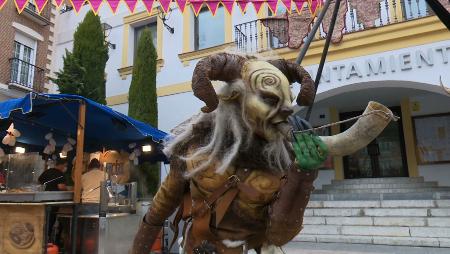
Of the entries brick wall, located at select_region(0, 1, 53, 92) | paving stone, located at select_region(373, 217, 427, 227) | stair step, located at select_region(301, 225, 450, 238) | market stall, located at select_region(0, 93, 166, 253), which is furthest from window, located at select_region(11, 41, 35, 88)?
paving stone, located at select_region(373, 217, 427, 227)

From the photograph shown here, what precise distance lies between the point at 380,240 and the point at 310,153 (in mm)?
7029

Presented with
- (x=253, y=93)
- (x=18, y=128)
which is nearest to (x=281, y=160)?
(x=253, y=93)

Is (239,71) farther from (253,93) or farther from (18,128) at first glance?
(18,128)

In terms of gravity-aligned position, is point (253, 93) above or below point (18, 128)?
below

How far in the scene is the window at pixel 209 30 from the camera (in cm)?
1211

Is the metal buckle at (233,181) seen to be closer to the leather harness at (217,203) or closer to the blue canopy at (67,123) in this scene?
the leather harness at (217,203)

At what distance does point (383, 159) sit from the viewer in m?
11.5

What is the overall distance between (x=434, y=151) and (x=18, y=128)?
1041cm

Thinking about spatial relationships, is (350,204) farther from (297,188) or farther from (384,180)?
(297,188)

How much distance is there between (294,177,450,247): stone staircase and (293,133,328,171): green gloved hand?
A: 6.99m

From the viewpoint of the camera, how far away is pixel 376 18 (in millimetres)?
9172

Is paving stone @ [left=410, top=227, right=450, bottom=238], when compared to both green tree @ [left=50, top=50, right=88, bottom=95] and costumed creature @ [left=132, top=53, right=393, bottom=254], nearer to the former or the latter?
costumed creature @ [left=132, top=53, right=393, bottom=254]

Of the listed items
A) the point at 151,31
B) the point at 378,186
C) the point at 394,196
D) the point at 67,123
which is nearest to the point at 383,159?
the point at 378,186

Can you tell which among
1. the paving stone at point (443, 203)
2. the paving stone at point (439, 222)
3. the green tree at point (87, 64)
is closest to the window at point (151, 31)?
the green tree at point (87, 64)
